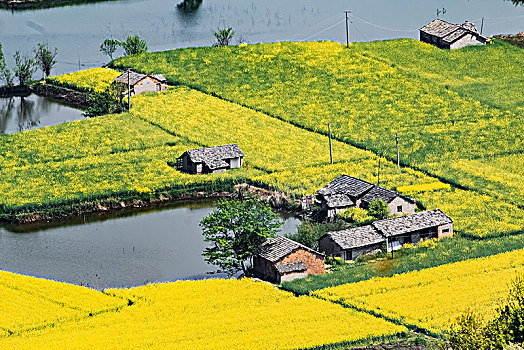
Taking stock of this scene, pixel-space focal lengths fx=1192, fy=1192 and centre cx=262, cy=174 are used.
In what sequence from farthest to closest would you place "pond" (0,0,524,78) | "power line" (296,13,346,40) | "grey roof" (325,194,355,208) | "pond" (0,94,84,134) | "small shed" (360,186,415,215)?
1. "power line" (296,13,346,40)
2. "pond" (0,0,524,78)
3. "pond" (0,94,84,134)
4. "grey roof" (325,194,355,208)
5. "small shed" (360,186,415,215)

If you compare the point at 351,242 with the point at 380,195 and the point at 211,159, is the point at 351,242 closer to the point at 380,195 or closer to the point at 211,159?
the point at 380,195

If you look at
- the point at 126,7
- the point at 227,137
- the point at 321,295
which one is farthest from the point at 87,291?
the point at 126,7

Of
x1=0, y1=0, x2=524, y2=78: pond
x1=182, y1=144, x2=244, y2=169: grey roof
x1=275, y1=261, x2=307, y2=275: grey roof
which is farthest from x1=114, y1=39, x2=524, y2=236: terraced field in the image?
x1=275, y1=261, x2=307, y2=275: grey roof

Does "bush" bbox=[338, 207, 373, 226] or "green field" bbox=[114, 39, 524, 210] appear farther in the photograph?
"green field" bbox=[114, 39, 524, 210]

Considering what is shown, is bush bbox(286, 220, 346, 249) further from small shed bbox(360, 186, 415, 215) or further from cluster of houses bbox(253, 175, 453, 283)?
small shed bbox(360, 186, 415, 215)

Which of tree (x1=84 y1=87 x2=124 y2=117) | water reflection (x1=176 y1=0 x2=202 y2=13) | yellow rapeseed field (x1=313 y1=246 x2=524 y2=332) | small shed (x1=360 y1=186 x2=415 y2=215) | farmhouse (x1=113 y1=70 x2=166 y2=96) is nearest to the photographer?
→ yellow rapeseed field (x1=313 y1=246 x2=524 y2=332)

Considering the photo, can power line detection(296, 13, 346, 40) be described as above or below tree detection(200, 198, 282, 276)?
above

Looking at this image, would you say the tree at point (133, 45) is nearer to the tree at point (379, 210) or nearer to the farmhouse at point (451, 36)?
the farmhouse at point (451, 36)
